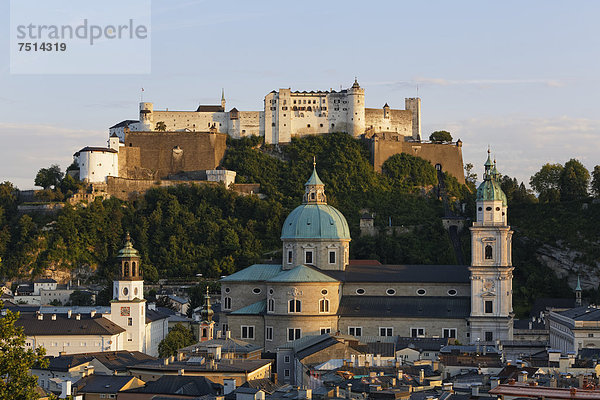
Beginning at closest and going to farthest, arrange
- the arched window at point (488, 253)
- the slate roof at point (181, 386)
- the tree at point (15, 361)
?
1. the tree at point (15, 361)
2. the slate roof at point (181, 386)
3. the arched window at point (488, 253)

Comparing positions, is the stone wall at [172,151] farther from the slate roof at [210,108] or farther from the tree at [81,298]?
the tree at [81,298]

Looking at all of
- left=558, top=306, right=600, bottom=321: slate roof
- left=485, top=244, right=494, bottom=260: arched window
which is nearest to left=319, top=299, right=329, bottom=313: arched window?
left=485, top=244, right=494, bottom=260: arched window

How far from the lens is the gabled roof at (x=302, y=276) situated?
75.2 m

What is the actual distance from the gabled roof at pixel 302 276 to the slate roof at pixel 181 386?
19.8 m

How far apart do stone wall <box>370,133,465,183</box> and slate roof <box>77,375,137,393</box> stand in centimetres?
6728

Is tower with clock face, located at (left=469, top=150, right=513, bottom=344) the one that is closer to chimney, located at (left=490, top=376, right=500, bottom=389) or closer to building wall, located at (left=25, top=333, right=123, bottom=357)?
chimney, located at (left=490, top=376, right=500, bottom=389)

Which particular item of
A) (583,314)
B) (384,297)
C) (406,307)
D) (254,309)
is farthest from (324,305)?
(583,314)

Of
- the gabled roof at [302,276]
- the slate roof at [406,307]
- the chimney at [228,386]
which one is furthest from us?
the slate roof at [406,307]

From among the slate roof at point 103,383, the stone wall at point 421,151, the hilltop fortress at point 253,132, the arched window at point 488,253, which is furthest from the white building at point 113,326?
the stone wall at point 421,151

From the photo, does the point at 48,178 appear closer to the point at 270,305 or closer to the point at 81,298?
the point at 81,298

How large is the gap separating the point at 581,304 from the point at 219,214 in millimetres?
40941

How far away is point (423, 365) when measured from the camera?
57656 millimetres

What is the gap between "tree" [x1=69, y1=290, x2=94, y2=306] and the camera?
320ft

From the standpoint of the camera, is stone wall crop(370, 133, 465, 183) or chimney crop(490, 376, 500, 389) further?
stone wall crop(370, 133, 465, 183)
